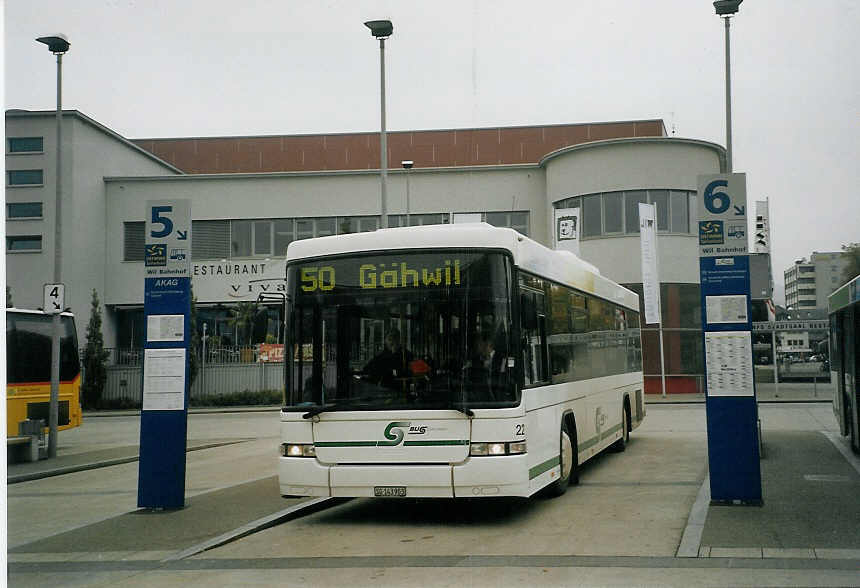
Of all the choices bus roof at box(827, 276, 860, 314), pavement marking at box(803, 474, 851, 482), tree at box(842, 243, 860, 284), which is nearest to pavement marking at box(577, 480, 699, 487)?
pavement marking at box(803, 474, 851, 482)

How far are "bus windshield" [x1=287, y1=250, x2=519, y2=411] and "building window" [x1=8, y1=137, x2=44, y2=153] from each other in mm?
11410

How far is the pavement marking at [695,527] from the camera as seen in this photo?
8155 millimetres

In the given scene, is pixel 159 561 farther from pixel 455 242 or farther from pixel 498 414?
pixel 455 242

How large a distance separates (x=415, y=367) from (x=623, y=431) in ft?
28.4

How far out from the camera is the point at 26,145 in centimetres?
2038

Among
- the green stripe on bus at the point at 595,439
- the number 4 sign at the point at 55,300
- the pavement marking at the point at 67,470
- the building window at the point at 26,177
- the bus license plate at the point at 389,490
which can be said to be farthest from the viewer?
the building window at the point at 26,177

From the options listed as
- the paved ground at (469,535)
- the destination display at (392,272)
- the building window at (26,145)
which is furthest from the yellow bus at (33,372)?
the destination display at (392,272)

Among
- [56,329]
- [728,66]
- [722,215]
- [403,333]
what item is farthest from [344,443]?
[728,66]

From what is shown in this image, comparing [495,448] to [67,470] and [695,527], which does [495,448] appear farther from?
[67,470]

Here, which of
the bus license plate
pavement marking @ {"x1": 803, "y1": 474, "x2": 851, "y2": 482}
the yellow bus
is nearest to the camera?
the bus license plate

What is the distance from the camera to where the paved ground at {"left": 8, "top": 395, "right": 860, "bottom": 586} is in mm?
7609

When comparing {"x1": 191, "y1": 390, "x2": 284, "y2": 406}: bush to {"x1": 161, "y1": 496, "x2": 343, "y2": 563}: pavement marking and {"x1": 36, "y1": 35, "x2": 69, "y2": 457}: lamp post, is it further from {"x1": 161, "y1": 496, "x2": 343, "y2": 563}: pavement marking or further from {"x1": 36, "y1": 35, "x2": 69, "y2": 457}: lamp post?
{"x1": 161, "y1": 496, "x2": 343, "y2": 563}: pavement marking

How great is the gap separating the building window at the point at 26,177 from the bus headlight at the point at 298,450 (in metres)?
13.8

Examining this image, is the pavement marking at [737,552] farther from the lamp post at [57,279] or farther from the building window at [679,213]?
the building window at [679,213]
